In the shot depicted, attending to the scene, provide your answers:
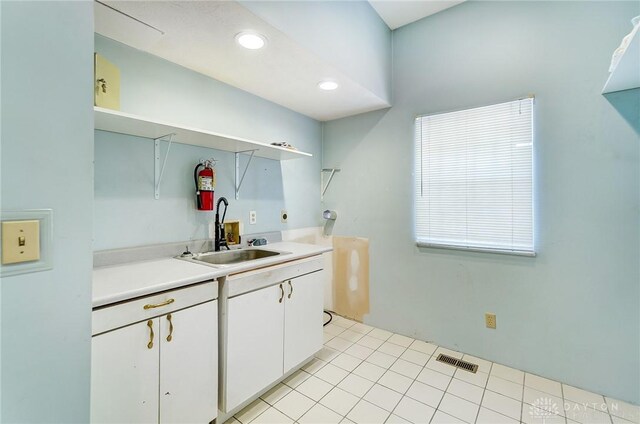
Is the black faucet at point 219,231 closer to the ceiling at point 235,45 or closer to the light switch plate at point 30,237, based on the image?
the ceiling at point 235,45

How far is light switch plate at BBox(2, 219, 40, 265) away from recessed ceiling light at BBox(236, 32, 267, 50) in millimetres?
1390

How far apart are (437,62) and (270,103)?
5.03ft

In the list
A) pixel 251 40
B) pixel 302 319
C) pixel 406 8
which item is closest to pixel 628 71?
pixel 406 8

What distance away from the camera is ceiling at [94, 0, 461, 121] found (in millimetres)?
1367

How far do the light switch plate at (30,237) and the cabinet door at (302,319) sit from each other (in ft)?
4.51

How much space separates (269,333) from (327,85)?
1.88 meters

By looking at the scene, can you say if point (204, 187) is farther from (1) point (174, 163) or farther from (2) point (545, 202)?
(2) point (545, 202)

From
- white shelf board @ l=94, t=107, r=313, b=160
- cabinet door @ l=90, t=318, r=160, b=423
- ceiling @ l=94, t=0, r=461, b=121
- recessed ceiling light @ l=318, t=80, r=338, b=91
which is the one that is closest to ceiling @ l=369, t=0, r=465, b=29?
ceiling @ l=94, t=0, r=461, b=121

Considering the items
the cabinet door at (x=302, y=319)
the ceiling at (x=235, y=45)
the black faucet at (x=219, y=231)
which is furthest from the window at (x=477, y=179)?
the black faucet at (x=219, y=231)

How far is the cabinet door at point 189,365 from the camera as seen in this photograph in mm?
1299

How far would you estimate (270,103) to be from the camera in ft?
8.40

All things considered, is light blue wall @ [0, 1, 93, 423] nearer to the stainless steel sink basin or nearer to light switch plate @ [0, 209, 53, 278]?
light switch plate @ [0, 209, 53, 278]

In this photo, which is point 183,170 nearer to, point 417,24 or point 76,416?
point 76,416

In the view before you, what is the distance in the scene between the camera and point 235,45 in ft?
5.41
